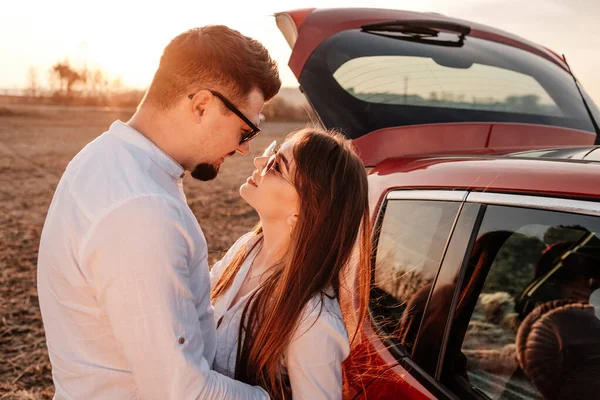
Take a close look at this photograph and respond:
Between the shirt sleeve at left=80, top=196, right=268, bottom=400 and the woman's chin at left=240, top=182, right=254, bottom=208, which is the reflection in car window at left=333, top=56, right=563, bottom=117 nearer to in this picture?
the woman's chin at left=240, top=182, right=254, bottom=208

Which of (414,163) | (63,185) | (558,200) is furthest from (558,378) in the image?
(63,185)

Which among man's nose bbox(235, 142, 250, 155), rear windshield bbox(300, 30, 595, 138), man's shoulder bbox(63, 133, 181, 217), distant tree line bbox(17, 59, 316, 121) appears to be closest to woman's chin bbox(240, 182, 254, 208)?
man's nose bbox(235, 142, 250, 155)

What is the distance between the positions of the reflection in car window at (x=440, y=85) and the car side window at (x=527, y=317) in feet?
3.58

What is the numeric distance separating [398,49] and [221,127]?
116cm

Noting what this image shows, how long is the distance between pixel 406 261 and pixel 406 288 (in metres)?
0.09

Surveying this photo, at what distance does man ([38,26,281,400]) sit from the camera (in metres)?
1.33

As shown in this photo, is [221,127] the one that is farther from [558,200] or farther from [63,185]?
[558,200]

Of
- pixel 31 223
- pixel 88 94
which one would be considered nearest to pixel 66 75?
pixel 88 94

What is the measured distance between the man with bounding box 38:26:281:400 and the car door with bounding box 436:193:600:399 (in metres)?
0.62

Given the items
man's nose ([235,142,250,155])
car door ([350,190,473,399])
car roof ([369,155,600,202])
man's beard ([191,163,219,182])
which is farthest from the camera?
man's nose ([235,142,250,155])

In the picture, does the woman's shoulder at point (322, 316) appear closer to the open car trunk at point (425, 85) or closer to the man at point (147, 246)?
the man at point (147, 246)

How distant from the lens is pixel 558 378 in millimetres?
1396

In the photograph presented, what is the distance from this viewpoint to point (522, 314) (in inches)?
63.4

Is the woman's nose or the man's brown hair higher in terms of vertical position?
the man's brown hair
